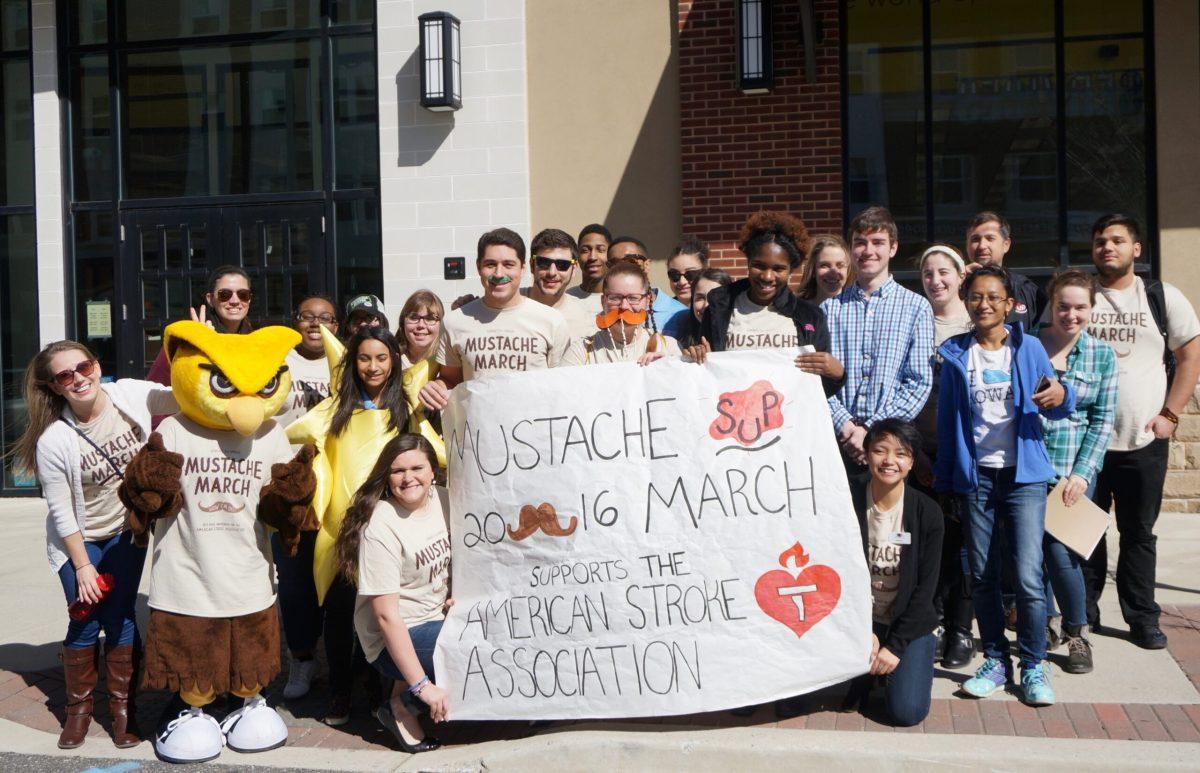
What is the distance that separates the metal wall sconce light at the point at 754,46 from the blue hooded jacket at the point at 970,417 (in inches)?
165

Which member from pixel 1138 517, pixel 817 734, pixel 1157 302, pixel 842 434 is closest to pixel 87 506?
pixel 817 734

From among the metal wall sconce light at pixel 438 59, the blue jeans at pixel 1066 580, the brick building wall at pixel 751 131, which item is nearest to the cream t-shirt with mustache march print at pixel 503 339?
the blue jeans at pixel 1066 580

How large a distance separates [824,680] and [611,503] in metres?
1.06

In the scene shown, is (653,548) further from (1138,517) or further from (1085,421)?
(1138,517)

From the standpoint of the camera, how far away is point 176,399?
4676 millimetres

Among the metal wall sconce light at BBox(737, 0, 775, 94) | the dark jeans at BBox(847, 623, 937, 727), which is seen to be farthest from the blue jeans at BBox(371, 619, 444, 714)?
the metal wall sconce light at BBox(737, 0, 775, 94)

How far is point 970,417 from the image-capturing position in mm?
4816

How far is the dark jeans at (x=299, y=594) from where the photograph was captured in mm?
5027

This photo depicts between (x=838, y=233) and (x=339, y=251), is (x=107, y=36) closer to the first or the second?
(x=339, y=251)

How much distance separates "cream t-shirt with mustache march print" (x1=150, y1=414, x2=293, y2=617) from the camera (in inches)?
177

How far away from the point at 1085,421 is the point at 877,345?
100 centimetres

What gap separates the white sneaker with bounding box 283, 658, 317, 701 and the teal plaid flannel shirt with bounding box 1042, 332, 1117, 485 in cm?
343

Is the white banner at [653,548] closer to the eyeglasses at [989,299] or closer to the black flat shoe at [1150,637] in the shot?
the eyeglasses at [989,299]

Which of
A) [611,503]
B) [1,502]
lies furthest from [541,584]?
[1,502]
